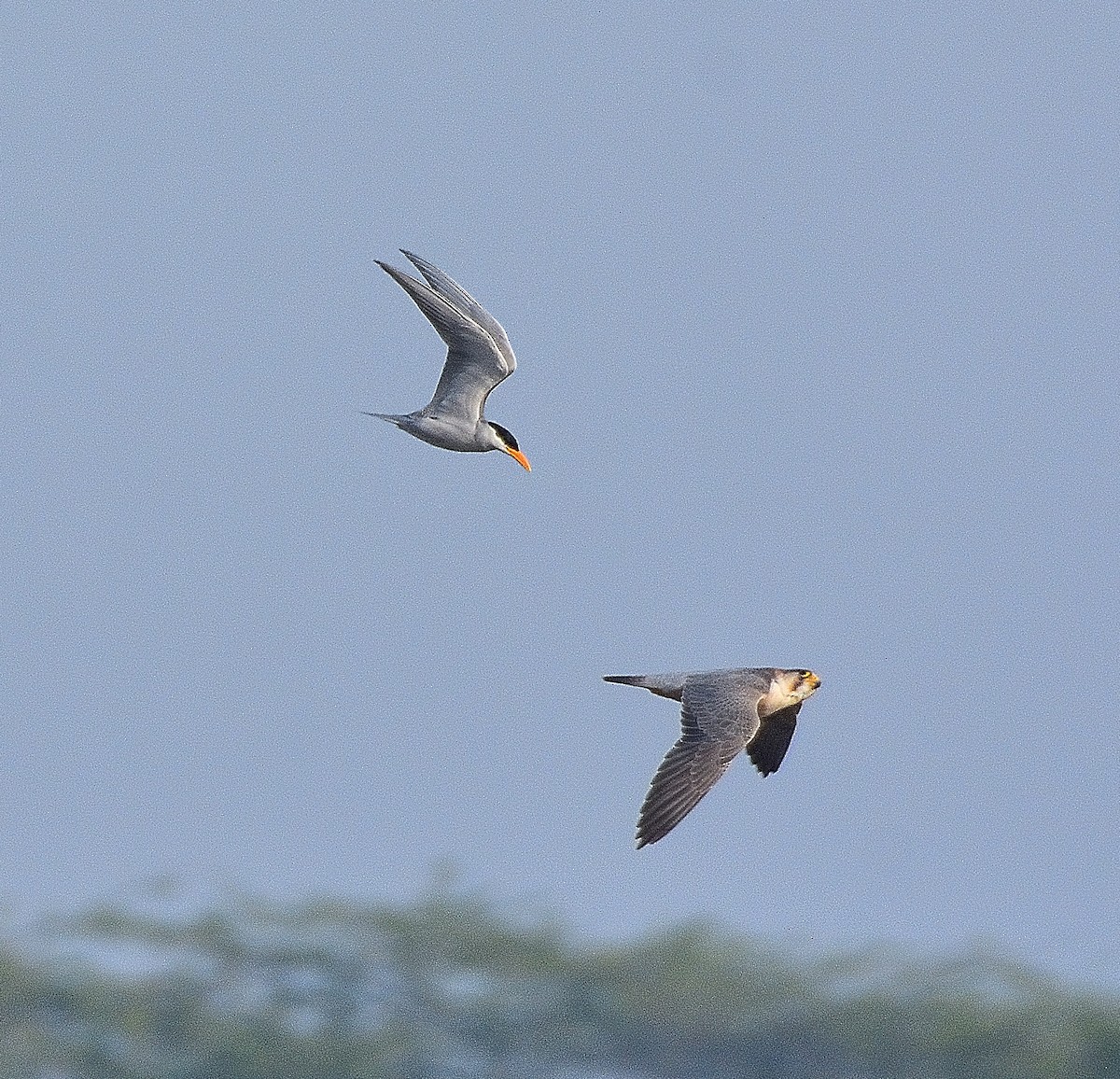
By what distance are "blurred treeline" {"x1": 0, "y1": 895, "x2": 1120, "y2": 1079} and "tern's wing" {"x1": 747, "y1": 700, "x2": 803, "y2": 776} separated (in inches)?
655

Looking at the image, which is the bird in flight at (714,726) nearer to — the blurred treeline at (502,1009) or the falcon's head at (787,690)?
the falcon's head at (787,690)

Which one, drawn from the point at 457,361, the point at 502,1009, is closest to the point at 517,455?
the point at 457,361

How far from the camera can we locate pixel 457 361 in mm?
15188

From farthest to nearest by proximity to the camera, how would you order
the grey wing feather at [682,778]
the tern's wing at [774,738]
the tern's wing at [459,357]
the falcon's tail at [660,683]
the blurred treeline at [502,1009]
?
the blurred treeline at [502,1009] < the tern's wing at [459,357] < the tern's wing at [774,738] < the falcon's tail at [660,683] < the grey wing feather at [682,778]

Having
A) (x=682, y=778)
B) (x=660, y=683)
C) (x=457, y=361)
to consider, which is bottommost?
(x=682, y=778)

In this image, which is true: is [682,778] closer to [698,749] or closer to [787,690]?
[698,749]

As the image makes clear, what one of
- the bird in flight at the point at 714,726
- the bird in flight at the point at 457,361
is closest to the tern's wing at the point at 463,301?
the bird in flight at the point at 457,361

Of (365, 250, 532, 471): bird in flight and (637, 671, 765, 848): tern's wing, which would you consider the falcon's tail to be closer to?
(637, 671, 765, 848): tern's wing

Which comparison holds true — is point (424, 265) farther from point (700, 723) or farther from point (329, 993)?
point (329, 993)

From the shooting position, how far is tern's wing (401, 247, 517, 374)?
15133 millimetres

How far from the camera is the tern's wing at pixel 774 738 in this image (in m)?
14.6

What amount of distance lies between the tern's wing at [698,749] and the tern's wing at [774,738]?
882 mm

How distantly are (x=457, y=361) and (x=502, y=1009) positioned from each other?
64.5 ft

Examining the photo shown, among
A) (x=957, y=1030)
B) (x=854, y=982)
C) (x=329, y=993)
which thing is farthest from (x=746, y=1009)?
(x=329, y=993)
